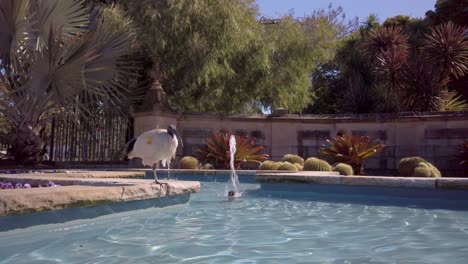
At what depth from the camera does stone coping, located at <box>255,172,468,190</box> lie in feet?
18.0

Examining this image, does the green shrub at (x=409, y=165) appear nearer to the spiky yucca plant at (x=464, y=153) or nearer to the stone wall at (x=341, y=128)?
the spiky yucca plant at (x=464, y=153)

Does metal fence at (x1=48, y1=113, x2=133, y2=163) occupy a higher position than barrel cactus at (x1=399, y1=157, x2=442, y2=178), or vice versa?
metal fence at (x1=48, y1=113, x2=133, y2=163)

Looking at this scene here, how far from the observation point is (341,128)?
11.2 metres

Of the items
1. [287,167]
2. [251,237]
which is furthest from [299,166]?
[251,237]

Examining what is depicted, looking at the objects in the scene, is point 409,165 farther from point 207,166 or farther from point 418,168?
point 207,166

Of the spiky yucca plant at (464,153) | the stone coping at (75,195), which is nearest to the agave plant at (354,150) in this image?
the spiky yucca plant at (464,153)

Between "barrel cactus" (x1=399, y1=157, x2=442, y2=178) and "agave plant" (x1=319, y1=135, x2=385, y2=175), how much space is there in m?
0.71

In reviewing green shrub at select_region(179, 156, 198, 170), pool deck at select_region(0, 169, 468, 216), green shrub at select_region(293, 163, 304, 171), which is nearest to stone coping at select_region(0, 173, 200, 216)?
pool deck at select_region(0, 169, 468, 216)

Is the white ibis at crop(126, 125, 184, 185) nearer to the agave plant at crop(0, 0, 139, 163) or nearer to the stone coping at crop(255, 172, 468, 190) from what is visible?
the stone coping at crop(255, 172, 468, 190)

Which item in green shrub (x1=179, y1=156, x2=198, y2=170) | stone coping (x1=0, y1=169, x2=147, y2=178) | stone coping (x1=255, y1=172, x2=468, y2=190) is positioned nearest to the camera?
stone coping (x1=255, y1=172, x2=468, y2=190)

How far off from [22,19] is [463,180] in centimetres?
882

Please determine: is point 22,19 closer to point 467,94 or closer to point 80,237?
point 80,237

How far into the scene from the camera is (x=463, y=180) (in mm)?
5453

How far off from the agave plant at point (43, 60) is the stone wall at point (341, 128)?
5.94ft
